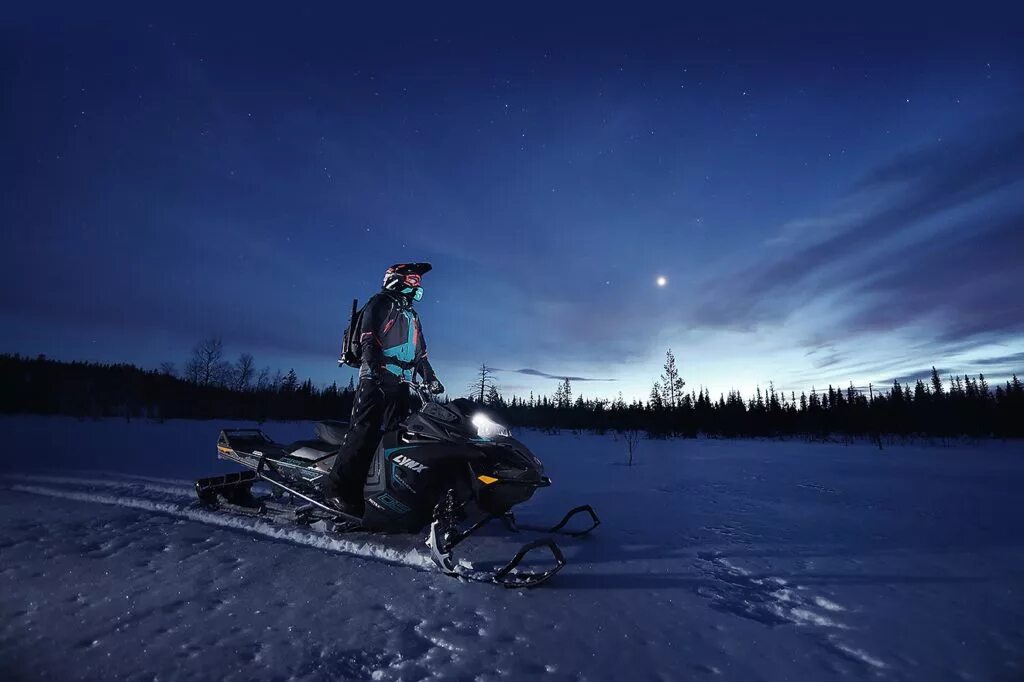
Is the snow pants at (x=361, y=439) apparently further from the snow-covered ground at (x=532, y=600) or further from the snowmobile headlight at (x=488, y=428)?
the snowmobile headlight at (x=488, y=428)

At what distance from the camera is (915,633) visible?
2297 mm

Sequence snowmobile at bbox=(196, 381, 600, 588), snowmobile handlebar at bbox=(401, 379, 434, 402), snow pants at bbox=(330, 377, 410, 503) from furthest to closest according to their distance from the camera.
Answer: snowmobile handlebar at bbox=(401, 379, 434, 402) < snow pants at bbox=(330, 377, 410, 503) < snowmobile at bbox=(196, 381, 600, 588)

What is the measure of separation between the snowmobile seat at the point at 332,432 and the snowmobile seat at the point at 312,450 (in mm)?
55

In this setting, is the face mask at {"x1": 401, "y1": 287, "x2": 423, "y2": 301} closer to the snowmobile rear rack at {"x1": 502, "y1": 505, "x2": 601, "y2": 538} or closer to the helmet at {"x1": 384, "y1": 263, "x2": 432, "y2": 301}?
the helmet at {"x1": 384, "y1": 263, "x2": 432, "y2": 301}

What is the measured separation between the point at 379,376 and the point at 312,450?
4.36 feet

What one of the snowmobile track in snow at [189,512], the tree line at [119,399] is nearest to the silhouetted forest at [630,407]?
the tree line at [119,399]

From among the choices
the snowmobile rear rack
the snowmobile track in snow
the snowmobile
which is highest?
the snowmobile

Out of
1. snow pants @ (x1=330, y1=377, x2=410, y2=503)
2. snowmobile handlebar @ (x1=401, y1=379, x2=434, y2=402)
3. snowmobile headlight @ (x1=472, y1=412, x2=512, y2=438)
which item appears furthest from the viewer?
snowmobile handlebar @ (x1=401, y1=379, x2=434, y2=402)

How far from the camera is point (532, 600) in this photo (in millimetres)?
2703

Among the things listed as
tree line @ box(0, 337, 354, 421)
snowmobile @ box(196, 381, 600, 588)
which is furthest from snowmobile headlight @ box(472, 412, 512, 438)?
tree line @ box(0, 337, 354, 421)

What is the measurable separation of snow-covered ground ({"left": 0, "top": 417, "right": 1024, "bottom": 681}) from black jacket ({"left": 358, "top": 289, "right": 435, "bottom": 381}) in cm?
159

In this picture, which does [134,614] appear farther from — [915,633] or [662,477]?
[662,477]

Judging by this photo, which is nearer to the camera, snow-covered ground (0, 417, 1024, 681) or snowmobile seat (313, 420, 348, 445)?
→ snow-covered ground (0, 417, 1024, 681)

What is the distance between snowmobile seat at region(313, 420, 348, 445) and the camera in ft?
14.5
